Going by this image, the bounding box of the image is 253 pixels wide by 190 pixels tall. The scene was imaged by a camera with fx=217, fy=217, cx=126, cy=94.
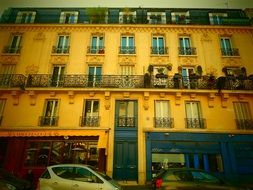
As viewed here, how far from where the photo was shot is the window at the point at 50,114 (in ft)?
41.6

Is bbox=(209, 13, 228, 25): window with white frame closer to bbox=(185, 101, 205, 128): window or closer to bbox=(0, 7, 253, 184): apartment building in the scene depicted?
bbox=(0, 7, 253, 184): apartment building

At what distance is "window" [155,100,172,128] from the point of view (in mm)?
12606

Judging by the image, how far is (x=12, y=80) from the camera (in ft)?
44.3

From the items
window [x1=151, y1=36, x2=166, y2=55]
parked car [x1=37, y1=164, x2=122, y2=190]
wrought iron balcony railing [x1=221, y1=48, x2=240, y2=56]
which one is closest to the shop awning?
parked car [x1=37, y1=164, x2=122, y2=190]

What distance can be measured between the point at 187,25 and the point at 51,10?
10.1 m

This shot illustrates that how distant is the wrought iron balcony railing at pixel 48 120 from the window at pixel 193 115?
7.68 m

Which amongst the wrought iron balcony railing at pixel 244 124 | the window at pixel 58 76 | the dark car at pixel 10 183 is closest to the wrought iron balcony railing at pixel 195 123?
the wrought iron balcony railing at pixel 244 124

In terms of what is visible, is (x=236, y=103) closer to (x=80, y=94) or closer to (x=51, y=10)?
(x=80, y=94)

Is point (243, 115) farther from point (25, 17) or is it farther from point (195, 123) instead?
point (25, 17)

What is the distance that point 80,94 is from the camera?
43.3 feet

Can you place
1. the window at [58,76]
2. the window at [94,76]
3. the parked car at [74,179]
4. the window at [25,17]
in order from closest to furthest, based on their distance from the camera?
the parked car at [74,179] → the window at [94,76] → the window at [58,76] → the window at [25,17]

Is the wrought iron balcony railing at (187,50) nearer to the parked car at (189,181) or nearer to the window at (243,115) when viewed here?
the window at (243,115)

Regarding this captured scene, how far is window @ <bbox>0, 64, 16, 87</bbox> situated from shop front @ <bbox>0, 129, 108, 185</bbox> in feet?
11.2

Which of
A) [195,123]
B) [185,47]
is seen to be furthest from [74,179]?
[185,47]
